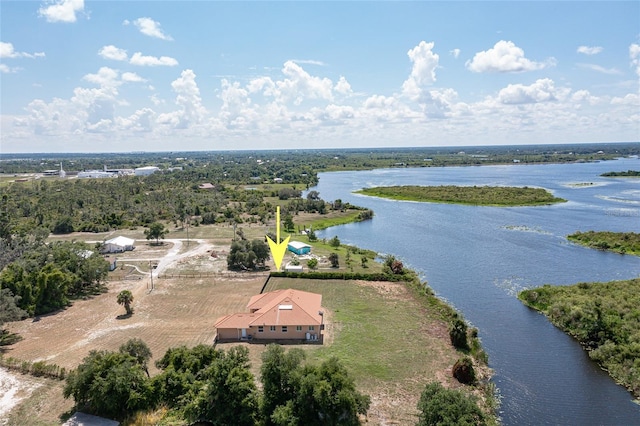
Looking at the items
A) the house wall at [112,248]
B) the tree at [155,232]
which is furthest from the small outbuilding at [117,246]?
the tree at [155,232]

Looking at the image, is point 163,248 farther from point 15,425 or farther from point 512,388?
point 512,388

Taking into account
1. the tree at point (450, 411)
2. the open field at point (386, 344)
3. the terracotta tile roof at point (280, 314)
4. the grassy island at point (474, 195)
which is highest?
the grassy island at point (474, 195)

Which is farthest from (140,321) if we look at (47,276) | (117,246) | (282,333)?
(117,246)

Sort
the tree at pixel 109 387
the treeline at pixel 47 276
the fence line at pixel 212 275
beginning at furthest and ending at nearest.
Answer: the fence line at pixel 212 275, the treeline at pixel 47 276, the tree at pixel 109 387

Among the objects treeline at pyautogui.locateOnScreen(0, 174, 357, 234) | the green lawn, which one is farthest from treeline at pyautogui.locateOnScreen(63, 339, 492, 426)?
treeline at pyautogui.locateOnScreen(0, 174, 357, 234)

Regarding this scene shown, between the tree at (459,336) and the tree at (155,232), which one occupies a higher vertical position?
the tree at (155,232)

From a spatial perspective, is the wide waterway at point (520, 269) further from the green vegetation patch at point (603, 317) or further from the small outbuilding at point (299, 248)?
the small outbuilding at point (299, 248)
